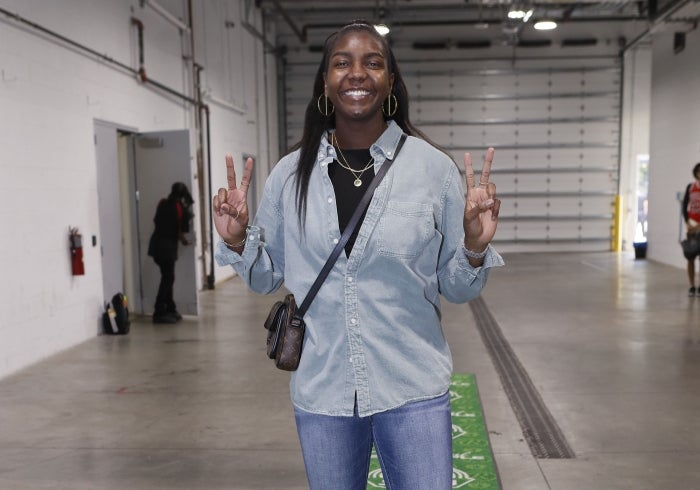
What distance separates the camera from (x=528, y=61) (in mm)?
14320

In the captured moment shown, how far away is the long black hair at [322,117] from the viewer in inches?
54.9

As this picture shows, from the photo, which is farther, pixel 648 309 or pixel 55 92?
pixel 648 309

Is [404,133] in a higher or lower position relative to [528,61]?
lower

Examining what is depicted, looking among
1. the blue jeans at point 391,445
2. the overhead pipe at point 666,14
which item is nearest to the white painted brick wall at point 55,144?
the blue jeans at point 391,445

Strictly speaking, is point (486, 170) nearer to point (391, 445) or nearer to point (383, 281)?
point (383, 281)

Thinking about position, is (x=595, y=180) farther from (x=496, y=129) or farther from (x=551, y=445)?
(x=551, y=445)

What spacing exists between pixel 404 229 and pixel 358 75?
36cm

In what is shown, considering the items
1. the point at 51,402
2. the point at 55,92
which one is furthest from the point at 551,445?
the point at 55,92

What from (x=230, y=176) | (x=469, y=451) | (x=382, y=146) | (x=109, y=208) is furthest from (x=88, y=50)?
(x=382, y=146)

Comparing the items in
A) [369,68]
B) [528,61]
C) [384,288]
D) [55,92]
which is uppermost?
[528,61]

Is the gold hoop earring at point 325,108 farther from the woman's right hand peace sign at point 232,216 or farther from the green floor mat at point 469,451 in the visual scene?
the green floor mat at point 469,451

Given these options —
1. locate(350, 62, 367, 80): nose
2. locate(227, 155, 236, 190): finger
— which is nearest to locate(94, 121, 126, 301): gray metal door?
locate(227, 155, 236, 190): finger

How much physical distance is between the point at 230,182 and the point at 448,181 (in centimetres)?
54

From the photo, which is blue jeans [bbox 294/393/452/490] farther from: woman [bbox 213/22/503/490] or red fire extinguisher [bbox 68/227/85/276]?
red fire extinguisher [bbox 68/227/85/276]
